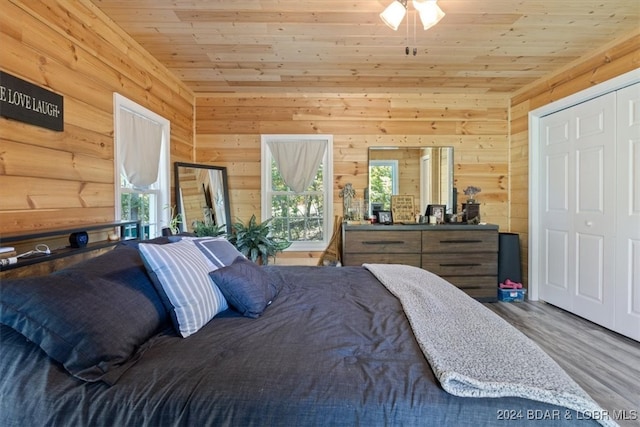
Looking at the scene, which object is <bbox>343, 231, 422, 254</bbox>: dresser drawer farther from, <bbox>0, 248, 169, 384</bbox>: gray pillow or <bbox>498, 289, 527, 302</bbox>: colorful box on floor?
<bbox>0, 248, 169, 384</bbox>: gray pillow

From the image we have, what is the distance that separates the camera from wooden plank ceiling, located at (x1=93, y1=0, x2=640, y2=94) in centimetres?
218

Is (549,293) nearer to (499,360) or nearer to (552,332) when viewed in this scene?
(552,332)

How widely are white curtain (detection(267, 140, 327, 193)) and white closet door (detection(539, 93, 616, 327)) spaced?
2517mm

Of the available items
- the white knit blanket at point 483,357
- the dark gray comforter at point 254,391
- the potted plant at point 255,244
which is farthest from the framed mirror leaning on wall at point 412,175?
the dark gray comforter at point 254,391

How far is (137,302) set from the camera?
1.16m

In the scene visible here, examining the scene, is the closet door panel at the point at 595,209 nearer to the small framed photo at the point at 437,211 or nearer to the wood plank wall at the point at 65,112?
the small framed photo at the point at 437,211

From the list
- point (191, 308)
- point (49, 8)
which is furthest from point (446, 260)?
point (49, 8)

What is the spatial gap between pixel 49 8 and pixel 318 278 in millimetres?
2192

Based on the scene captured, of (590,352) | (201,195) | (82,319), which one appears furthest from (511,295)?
(82,319)

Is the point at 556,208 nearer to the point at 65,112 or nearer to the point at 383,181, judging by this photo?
the point at 383,181

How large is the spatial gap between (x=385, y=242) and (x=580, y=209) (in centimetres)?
186

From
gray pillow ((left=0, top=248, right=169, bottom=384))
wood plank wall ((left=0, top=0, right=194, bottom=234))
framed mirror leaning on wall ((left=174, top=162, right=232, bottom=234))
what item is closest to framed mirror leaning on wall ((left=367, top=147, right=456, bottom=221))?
framed mirror leaning on wall ((left=174, top=162, right=232, bottom=234))

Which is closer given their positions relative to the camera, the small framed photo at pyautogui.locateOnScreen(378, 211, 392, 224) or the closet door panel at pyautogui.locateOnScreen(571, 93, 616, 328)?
the closet door panel at pyautogui.locateOnScreen(571, 93, 616, 328)

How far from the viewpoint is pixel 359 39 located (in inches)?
102
